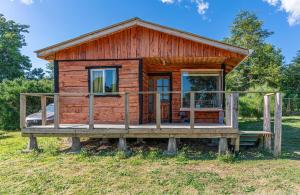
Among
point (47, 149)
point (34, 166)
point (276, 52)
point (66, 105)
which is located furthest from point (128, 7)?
point (276, 52)

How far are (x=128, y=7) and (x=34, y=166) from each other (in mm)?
14541

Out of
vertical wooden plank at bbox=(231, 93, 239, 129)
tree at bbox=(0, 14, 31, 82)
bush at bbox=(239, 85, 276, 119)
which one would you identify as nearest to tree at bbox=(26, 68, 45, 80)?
tree at bbox=(0, 14, 31, 82)

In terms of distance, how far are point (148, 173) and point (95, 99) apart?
4.29 metres

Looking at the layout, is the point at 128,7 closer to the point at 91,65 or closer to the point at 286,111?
the point at 91,65

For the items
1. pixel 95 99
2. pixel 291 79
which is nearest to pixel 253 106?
pixel 95 99

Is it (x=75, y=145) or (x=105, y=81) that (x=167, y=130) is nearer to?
(x=75, y=145)

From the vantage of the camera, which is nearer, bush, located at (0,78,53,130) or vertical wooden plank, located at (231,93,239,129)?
vertical wooden plank, located at (231,93,239,129)

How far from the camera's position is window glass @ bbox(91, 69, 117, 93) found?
967cm

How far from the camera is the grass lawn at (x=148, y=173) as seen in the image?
5.58 m

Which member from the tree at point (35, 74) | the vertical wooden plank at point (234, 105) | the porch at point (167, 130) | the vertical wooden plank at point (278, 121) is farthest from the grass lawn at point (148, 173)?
the tree at point (35, 74)

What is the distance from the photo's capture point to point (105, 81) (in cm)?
971

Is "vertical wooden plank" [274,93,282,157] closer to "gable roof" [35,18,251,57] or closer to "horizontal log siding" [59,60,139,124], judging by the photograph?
"gable roof" [35,18,251,57]

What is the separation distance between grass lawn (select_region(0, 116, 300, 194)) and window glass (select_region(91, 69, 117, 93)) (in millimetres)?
2444

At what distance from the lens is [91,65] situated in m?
9.71
